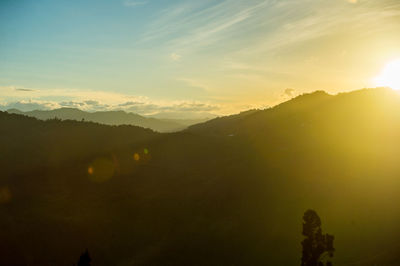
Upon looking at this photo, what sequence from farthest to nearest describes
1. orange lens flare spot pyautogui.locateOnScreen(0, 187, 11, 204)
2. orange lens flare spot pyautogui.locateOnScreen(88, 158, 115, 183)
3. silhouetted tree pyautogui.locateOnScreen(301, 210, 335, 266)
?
orange lens flare spot pyautogui.locateOnScreen(88, 158, 115, 183) → orange lens flare spot pyautogui.locateOnScreen(0, 187, 11, 204) → silhouetted tree pyautogui.locateOnScreen(301, 210, 335, 266)

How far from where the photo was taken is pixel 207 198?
62.5 metres

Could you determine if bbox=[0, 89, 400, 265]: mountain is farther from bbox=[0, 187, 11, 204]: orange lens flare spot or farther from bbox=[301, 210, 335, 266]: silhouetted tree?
bbox=[301, 210, 335, 266]: silhouetted tree

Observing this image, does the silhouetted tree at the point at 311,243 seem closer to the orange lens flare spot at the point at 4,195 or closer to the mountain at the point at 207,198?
the mountain at the point at 207,198

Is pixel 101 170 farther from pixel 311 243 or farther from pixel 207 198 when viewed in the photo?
pixel 311 243

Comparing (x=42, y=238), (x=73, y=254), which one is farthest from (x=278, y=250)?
(x=42, y=238)


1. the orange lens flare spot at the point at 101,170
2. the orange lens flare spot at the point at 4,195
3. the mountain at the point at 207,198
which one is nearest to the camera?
the mountain at the point at 207,198

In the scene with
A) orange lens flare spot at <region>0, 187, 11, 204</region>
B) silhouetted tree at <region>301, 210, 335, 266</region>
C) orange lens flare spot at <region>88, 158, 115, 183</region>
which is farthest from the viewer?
orange lens flare spot at <region>88, 158, 115, 183</region>

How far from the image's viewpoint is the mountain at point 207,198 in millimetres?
43656

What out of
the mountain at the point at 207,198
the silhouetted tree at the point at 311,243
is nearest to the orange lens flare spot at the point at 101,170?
the mountain at the point at 207,198

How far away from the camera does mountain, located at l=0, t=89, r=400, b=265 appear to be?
4366 cm

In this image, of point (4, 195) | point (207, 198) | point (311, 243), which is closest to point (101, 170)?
point (4, 195)

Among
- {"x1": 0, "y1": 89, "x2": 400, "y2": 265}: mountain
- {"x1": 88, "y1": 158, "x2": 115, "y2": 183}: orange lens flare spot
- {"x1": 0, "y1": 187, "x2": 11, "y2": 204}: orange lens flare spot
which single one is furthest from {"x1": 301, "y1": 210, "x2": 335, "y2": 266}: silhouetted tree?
{"x1": 88, "y1": 158, "x2": 115, "y2": 183}: orange lens flare spot

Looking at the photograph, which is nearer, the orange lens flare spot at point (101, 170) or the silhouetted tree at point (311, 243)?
the silhouetted tree at point (311, 243)

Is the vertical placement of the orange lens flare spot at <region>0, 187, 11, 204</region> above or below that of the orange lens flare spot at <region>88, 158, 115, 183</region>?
below
